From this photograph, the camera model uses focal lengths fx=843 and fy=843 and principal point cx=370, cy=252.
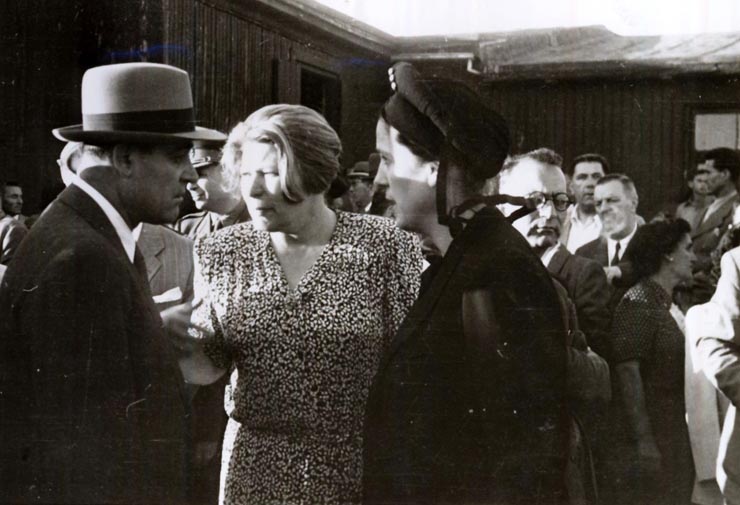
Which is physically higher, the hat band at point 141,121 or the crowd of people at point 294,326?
the hat band at point 141,121

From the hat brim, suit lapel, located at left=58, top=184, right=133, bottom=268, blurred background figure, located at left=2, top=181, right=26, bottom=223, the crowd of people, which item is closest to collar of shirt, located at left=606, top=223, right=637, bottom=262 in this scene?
the crowd of people

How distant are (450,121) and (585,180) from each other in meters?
2.11

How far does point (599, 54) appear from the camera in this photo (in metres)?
3.90

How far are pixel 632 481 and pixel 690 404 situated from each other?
335 mm

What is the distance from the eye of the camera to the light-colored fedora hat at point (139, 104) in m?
2.13

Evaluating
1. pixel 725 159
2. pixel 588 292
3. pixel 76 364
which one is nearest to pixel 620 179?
pixel 725 159

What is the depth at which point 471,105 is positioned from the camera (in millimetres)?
2068

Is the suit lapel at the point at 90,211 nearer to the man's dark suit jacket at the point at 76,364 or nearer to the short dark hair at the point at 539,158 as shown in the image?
the man's dark suit jacket at the point at 76,364

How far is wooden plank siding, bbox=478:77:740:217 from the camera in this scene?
353cm

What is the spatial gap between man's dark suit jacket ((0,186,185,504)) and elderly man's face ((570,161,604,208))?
253cm

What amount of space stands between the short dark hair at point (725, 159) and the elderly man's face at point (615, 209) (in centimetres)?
61

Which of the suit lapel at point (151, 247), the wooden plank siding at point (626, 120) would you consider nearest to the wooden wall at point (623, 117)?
the wooden plank siding at point (626, 120)

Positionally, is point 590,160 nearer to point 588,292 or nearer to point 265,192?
point 588,292

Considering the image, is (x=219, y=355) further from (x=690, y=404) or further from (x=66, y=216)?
(x=690, y=404)
